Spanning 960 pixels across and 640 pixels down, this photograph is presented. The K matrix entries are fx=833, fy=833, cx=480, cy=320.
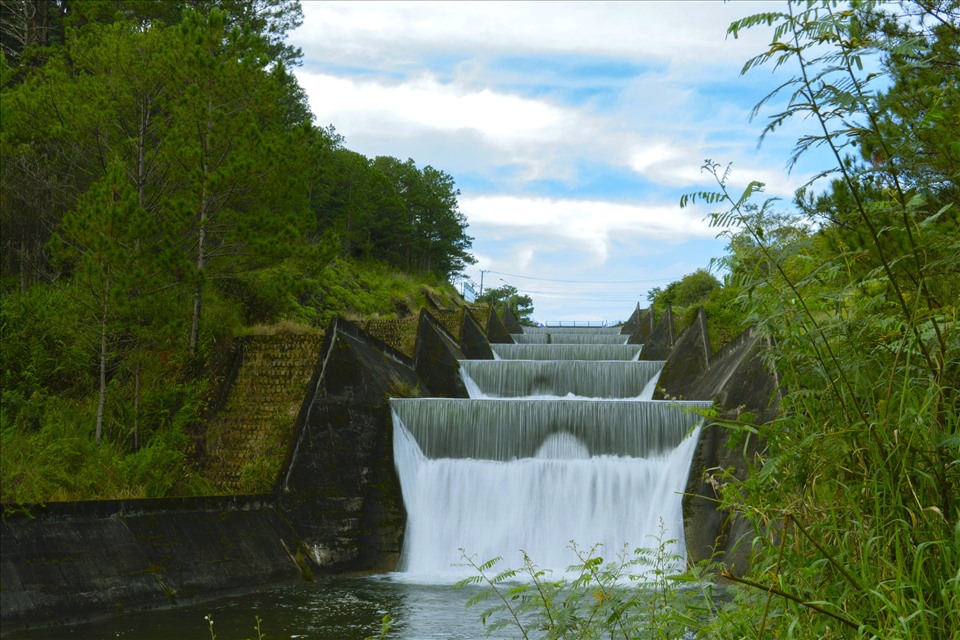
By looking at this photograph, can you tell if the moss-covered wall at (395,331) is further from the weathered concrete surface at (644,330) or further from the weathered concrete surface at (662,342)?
the weathered concrete surface at (644,330)

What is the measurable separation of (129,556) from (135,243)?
294 inches

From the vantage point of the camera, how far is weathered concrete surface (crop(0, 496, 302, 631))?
10.8 m

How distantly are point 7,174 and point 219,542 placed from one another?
1321cm

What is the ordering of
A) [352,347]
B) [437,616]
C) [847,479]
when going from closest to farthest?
[847,479], [437,616], [352,347]

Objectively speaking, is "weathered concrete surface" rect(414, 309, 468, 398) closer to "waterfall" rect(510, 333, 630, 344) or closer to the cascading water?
the cascading water

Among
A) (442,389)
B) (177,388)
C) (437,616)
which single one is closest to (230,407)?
(177,388)

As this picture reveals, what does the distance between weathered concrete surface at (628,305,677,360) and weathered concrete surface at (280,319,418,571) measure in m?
13.1

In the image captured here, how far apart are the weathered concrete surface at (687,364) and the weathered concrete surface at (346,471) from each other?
814 centimetres

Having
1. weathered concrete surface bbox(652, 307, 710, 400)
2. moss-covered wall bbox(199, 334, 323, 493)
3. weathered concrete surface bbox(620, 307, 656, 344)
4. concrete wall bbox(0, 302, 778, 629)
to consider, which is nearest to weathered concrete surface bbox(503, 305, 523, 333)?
weathered concrete surface bbox(620, 307, 656, 344)

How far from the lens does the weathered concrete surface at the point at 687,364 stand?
22516 mm

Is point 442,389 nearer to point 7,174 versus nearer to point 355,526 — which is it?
point 355,526

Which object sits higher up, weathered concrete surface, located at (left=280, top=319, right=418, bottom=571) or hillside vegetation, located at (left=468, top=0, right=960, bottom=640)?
hillside vegetation, located at (left=468, top=0, right=960, bottom=640)

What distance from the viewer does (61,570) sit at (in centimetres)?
1116

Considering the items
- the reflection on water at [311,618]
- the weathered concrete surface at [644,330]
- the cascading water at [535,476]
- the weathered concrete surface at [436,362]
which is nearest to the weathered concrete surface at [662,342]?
the weathered concrete surface at [644,330]
